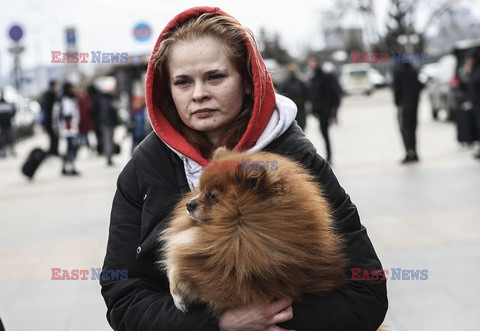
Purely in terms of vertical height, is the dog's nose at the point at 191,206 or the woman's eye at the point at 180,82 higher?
the woman's eye at the point at 180,82

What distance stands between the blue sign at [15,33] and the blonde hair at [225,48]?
21168 millimetres

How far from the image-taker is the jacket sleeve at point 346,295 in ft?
7.54

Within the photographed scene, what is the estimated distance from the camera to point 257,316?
7.33ft

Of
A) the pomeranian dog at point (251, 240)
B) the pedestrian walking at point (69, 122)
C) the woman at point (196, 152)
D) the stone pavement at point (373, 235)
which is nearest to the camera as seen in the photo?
the pomeranian dog at point (251, 240)

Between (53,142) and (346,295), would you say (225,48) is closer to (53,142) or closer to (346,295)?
(346,295)

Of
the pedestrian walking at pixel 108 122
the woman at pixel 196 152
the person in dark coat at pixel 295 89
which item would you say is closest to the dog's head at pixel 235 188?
the woman at pixel 196 152

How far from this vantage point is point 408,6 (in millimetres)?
65875

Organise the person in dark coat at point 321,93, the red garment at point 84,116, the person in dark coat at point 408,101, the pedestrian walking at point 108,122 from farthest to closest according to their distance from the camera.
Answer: the red garment at point 84,116 < the pedestrian walking at point 108,122 < the person in dark coat at point 321,93 < the person in dark coat at point 408,101

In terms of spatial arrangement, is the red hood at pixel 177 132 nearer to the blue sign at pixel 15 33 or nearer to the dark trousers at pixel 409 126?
the dark trousers at pixel 409 126

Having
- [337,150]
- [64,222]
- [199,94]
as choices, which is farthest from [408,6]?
[199,94]

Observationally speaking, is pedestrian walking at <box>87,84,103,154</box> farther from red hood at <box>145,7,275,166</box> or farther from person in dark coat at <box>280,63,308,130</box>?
red hood at <box>145,7,275,166</box>

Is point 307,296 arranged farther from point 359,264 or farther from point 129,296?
point 129,296

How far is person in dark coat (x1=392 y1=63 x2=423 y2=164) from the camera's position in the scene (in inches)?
538
